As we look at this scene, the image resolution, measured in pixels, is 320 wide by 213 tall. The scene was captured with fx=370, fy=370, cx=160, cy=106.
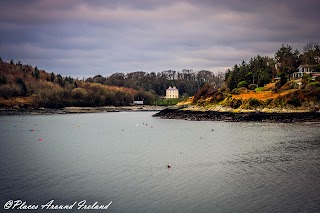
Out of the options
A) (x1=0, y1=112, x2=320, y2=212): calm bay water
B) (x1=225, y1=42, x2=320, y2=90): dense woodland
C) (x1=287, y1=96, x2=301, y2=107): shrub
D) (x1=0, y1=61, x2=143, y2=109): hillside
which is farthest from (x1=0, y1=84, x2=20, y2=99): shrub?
(x1=287, y1=96, x2=301, y2=107): shrub

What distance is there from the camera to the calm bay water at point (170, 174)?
69.6ft

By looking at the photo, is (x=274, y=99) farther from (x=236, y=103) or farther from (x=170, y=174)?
(x=170, y=174)

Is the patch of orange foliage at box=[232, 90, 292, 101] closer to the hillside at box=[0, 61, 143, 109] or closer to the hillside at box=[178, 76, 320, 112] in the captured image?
the hillside at box=[178, 76, 320, 112]

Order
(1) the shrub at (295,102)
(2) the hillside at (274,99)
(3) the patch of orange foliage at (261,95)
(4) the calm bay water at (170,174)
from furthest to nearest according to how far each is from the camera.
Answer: (3) the patch of orange foliage at (261,95), (2) the hillside at (274,99), (1) the shrub at (295,102), (4) the calm bay water at (170,174)

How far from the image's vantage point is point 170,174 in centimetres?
2806

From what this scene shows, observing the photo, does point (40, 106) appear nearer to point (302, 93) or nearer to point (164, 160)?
point (302, 93)

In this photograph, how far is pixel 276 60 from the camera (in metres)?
128

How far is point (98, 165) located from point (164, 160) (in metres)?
6.22

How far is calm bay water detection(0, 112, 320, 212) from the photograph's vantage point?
21.2 m

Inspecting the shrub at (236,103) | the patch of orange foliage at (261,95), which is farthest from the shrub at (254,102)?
the shrub at (236,103)

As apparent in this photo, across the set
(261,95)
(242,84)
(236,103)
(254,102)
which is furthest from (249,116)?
(242,84)

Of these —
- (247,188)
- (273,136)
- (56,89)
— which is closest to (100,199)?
(247,188)

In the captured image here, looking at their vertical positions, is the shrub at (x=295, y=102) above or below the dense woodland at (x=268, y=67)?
below

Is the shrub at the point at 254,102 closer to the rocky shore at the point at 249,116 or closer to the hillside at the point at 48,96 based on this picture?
the rocky shore at the point at 249,116
